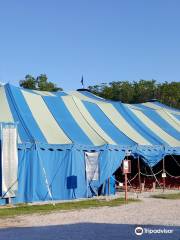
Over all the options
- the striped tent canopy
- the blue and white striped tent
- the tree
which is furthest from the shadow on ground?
the tree

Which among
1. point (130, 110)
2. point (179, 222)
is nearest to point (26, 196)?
point (179, 222)

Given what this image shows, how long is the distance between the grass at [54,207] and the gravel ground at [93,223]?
0.56m

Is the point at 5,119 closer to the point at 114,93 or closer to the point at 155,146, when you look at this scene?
the point at 155,146

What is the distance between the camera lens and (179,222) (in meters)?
9.96

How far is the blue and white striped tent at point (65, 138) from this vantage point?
47.9 feet

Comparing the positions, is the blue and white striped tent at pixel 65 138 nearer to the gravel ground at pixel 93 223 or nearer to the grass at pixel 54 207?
the grass at pixel 54 207

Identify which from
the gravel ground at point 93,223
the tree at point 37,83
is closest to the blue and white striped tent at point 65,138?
the gravel ground at point 93,223

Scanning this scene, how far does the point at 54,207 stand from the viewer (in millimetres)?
12977

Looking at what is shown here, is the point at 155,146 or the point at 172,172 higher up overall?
the point at 155,146

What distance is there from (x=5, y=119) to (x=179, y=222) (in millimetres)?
7061

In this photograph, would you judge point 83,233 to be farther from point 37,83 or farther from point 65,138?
point 37,83

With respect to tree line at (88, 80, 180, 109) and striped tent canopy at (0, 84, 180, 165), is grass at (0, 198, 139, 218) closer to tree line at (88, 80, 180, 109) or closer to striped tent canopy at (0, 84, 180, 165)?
striped tent canopy at (0, 84, 180, 165)

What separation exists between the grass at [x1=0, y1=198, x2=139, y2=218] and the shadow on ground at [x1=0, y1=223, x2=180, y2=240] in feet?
7.75

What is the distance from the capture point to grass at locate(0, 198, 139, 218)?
11969 millimetres
